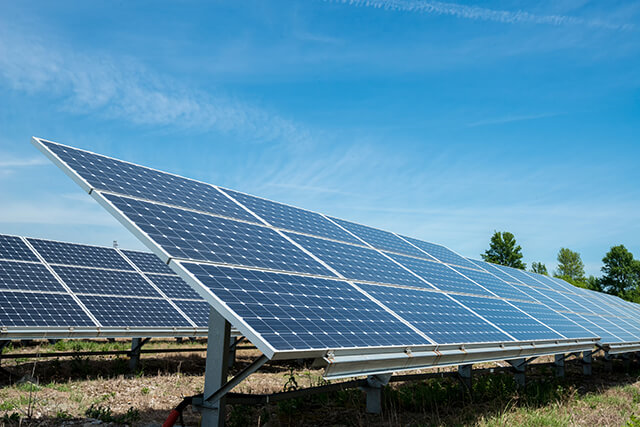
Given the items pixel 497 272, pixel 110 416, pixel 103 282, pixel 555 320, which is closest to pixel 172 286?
pixel 103 282

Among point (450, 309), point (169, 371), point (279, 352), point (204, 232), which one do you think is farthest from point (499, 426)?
point (169, 371)

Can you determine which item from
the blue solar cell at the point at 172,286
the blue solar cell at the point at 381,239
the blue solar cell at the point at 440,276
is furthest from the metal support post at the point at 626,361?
the blue solar cell at the point at 172,286

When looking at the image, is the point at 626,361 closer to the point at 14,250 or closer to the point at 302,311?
the point at 302,311

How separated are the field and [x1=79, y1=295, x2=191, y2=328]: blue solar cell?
164 centimetres

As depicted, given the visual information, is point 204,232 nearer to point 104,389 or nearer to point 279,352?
point 279,352

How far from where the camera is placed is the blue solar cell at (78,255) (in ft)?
62.8

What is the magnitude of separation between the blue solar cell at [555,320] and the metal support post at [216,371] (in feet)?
37.4

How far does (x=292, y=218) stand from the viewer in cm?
1422

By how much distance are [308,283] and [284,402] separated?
363 cm

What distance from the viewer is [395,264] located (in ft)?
48.2

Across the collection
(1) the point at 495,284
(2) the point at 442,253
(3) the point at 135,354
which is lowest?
(3) the point at 135,354

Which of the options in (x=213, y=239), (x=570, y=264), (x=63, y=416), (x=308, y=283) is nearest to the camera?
(x=213, y=239)

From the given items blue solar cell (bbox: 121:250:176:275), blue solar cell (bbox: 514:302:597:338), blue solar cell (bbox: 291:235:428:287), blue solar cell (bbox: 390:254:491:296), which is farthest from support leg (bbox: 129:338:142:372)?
blue solar cell (bbox: 514:302:597:338)

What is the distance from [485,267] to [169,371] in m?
15.0
